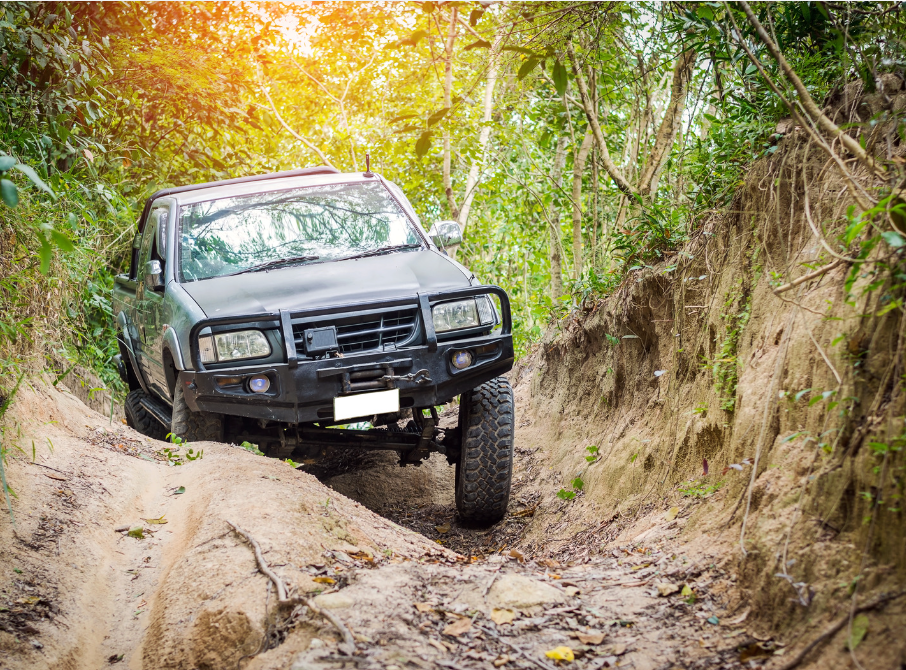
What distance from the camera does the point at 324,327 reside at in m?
3.92

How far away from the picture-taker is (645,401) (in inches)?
189

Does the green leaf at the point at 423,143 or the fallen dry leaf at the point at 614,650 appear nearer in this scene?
the green leaf at the point at 423,143

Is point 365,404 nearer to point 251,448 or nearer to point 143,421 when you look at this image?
point 251,448

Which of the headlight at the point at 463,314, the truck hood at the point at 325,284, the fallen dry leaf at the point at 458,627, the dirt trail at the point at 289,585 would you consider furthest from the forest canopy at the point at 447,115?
the fallen dry leaf at the point at 458,627

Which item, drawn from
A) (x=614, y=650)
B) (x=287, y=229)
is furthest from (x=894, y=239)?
(x=287, y=229)

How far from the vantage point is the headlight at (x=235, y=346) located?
387 cm

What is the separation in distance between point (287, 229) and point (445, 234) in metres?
→ 1.05

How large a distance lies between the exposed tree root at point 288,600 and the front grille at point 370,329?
3.81 ft

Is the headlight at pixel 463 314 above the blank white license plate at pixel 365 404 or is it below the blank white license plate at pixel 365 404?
above

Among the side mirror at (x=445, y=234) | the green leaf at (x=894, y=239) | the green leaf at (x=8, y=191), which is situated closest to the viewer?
the green leaf at (x=8, y=191)

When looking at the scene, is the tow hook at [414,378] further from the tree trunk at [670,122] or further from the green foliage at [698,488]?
the tree trunk at [670,122]

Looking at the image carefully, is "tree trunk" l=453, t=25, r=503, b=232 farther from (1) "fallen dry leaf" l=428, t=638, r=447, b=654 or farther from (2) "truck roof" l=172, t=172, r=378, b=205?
(1) "fallen dry leaf" l=428, t=638, r=447, b=654

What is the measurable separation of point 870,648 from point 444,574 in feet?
5.05

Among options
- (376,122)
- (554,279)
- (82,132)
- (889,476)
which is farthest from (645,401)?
(376,122)
